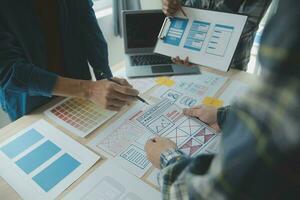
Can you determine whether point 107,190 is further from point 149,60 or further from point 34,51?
point 149,60

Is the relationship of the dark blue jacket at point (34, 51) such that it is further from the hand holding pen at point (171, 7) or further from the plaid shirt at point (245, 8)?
the plaid shirt at point (245, 8)

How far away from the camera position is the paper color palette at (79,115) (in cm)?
98

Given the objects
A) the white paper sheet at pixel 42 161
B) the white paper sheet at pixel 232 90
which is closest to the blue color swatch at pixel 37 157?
the white paper sheet at pixel 42 161

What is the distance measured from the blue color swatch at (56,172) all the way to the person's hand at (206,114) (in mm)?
440

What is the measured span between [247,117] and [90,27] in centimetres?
111

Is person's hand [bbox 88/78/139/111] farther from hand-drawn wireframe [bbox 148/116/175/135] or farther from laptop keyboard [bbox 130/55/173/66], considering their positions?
laptop keyboard [bbox 130/55/173/66]

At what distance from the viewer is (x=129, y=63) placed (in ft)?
4.49

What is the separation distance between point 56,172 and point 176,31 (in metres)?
0.83

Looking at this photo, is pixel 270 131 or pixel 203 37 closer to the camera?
pixel 270 131

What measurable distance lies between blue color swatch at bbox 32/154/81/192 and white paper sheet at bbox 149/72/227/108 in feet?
1.52

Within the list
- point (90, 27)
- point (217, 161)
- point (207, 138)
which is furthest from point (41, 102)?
point (217, 161)

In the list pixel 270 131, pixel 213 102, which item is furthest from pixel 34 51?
pixel 270 131

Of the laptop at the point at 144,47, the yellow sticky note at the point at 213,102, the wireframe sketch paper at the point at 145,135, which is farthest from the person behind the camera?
the laptop at the point at 144,47

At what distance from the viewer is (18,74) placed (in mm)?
967
